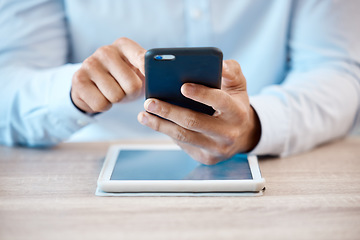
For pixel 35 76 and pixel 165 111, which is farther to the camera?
pixel 35 76

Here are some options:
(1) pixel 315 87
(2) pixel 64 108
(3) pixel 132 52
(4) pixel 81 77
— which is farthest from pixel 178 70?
(1) pixel 315 87

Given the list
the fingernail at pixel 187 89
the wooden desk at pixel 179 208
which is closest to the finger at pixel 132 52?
the fingernail at pixel 187 89

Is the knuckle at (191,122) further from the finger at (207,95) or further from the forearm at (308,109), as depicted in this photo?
the forearm at (308,109)

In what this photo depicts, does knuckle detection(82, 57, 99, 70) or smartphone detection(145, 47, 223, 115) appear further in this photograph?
knuckle detection(82, 57, 99, 70)

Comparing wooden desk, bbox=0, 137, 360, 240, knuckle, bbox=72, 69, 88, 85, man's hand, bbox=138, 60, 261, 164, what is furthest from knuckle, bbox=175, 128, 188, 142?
knuckle, bbox=72, 69, 88, 85

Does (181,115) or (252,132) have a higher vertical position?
(181,115)

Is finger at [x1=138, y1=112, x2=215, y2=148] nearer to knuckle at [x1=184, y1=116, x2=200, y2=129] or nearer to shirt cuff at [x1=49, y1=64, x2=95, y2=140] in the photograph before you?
knuckle at [x1=184, y1=116, x2=200, y2=129]

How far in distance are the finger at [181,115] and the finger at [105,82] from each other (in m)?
0.12

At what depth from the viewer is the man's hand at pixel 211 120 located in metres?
0.61

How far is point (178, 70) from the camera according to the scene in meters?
0.58

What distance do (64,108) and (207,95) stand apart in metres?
0.37

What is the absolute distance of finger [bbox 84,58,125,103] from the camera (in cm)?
71

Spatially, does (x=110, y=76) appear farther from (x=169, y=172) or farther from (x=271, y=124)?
(x=271, y=124)

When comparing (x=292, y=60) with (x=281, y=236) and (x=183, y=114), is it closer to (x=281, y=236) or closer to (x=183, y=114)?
(x=183, y=114)
